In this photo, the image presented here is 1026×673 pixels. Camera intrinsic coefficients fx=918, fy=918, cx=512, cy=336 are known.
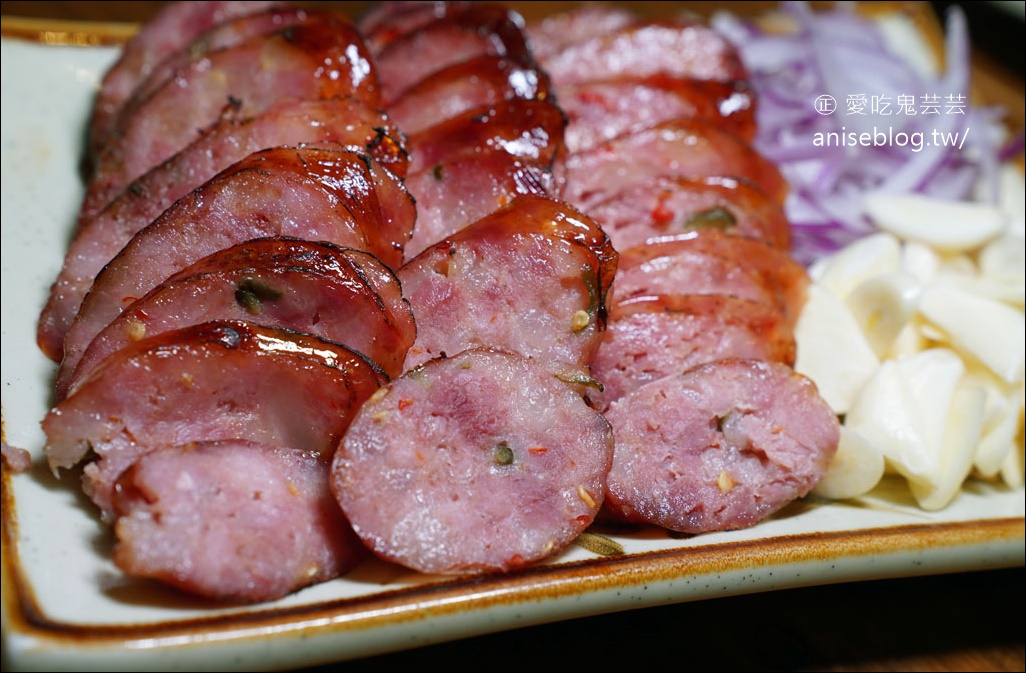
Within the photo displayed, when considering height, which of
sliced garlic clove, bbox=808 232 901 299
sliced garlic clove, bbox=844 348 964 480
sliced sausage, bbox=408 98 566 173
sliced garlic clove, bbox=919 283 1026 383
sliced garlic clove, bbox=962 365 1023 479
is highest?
sliced sausage, bbox=408 98 566 173

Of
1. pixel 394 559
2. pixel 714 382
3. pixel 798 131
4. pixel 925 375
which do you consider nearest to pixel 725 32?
pixel 798 131

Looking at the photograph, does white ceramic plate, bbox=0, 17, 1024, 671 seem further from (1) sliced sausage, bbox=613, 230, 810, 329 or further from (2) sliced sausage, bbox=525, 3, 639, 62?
(2) sliced sausage, bbox=525, 3, 639, 62

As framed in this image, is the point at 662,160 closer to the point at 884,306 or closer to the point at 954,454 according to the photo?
the point at 884,306

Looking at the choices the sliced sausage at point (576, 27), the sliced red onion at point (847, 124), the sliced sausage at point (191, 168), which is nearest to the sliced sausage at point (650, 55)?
the sliced sausage at point (576, 27)

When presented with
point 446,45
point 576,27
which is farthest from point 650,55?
point 446,45

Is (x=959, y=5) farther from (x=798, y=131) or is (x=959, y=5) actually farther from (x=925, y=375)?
(x=925, y=375)

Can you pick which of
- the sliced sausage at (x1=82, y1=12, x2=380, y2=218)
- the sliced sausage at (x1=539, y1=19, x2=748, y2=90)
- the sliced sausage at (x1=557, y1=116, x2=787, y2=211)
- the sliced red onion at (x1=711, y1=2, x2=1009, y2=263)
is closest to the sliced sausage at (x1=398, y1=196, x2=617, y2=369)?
the sliced sausage at (x1=557, y1=116, x2=787, y2=211)
